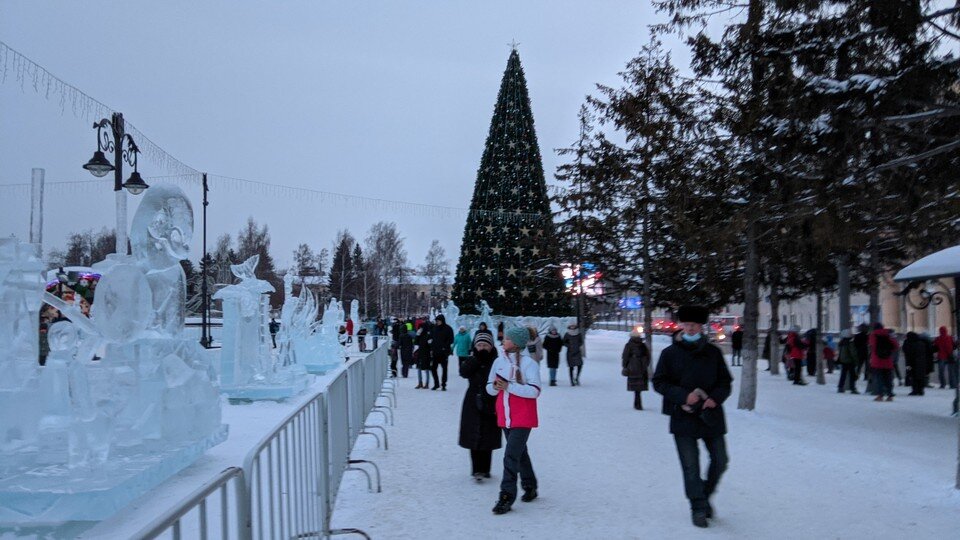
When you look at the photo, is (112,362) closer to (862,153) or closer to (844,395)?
(862,153)

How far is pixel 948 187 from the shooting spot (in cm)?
1102

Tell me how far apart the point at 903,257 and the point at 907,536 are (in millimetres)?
18362

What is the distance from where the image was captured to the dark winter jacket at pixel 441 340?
19.9 metres

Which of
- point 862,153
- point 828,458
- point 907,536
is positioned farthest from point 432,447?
point 862,153

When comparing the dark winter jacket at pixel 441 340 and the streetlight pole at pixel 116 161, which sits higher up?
the streetlight pole at pixel 116 161

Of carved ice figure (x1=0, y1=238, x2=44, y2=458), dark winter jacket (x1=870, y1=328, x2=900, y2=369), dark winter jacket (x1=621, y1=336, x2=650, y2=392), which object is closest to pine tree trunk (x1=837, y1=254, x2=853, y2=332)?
dark winter jacket (x1=870, y1=328, x2=900, y2=369)

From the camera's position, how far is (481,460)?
884 centimetres

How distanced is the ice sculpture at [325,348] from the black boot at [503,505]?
752 inches

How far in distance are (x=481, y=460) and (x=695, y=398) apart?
3193 mm

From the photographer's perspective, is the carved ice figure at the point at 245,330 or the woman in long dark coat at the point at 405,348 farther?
the woman in long dark coat at the point at 405,348

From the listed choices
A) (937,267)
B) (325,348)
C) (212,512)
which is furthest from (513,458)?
(325,348)

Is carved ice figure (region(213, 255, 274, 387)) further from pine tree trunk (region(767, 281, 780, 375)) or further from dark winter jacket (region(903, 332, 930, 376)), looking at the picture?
dark winter jacket (region(903, 332, 930, 376))

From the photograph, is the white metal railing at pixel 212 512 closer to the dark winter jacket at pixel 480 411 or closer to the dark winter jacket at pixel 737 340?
the dark winter jacket at pixel 480 411

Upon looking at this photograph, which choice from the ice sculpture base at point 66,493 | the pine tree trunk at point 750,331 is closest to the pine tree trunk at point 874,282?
the pine tree trunk at point 750,331
